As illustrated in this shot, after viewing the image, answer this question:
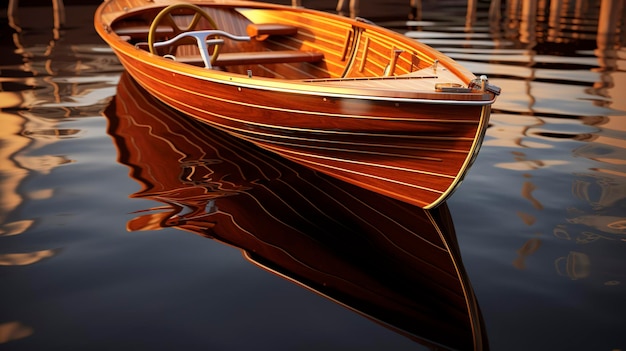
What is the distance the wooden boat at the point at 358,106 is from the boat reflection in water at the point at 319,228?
236mm

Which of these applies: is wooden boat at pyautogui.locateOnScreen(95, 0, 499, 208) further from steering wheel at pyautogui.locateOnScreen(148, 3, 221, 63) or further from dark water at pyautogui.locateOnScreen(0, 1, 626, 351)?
dark water at pyautogui.locateOnScreen(0, 1, 626, 351)

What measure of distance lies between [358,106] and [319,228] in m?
0.88

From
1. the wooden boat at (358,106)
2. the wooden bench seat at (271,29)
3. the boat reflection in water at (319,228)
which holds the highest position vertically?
the wooden bench seat at (271,29)

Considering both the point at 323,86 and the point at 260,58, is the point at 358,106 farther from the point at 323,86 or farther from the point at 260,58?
the point at 260,58

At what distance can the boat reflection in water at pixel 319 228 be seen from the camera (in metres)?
3.27

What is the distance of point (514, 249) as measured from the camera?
12.7 feet

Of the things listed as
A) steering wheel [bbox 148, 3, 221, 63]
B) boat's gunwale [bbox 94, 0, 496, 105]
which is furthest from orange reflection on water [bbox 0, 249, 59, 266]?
steering wheel [bbox 148, 3, 221, 63]

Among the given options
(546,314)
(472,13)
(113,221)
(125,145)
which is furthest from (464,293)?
(472,13)

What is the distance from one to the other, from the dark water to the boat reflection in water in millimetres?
75

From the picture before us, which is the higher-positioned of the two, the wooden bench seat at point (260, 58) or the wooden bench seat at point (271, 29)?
the wooden bench seat at point (271, 29)

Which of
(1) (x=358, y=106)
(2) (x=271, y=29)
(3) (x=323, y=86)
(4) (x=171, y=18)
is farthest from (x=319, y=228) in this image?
(2) (x=271, y=29)

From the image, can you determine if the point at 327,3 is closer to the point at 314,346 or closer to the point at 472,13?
the point at 472,13

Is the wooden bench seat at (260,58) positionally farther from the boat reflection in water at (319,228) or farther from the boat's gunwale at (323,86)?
the boat reflection in water at (319,228)

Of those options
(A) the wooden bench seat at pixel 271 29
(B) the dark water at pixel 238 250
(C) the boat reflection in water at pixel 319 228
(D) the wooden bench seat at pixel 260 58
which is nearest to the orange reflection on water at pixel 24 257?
(B) the dark water at pixel 238 250
